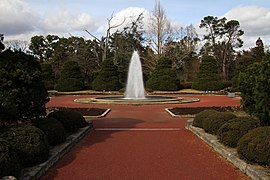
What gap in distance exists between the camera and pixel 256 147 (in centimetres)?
638

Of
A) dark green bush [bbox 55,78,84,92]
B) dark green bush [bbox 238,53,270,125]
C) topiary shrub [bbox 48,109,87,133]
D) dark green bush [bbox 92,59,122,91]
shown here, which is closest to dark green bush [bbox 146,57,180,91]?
dark green bush [bbox 92,59,122,91]

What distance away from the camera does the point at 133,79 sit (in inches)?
1282

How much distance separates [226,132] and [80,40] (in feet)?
182

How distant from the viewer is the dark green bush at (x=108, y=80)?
136 feet

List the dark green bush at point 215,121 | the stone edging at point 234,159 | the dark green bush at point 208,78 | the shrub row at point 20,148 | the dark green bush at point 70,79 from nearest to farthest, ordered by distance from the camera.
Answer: the shrub row at point 20,148 → the stone edging at point 234,159 → the dark green bush at point 215,121 → the dark green bush at point 208,78 → the dark green bush at point 70,79

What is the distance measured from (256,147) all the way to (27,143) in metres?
4.42

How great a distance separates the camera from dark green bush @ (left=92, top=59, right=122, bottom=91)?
136 feet

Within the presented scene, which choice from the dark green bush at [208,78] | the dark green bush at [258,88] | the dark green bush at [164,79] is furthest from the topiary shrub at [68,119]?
the dark green bush at [208,78]

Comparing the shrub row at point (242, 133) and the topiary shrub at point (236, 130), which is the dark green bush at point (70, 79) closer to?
the shrub row at point (242, 133)

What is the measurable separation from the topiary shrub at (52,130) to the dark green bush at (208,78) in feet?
112

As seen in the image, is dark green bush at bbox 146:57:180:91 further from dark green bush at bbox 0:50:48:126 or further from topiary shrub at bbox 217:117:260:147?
topiary shrub at bbox 217:117:260:147

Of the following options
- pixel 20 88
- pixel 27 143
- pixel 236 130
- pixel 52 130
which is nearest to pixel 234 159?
pixel 236 130

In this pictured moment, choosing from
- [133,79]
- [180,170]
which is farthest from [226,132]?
[133,79]

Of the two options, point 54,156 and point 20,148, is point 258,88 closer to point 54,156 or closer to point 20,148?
point 54,156
